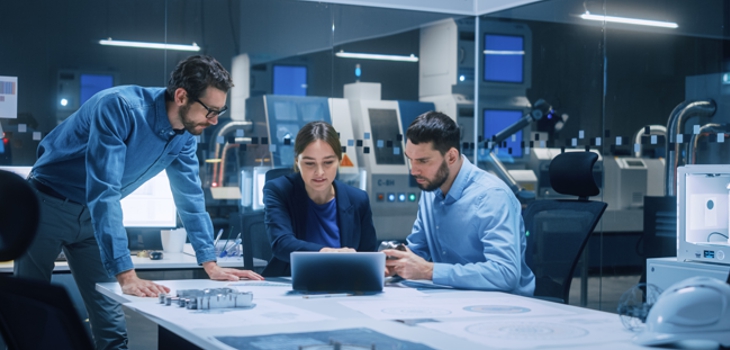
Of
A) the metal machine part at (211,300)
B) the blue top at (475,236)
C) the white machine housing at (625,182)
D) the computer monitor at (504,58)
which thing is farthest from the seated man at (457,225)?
the computer monitor at (504,58)

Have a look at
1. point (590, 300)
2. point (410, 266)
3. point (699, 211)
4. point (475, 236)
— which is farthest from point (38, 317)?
point (590, 300)

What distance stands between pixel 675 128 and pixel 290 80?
7.94ft

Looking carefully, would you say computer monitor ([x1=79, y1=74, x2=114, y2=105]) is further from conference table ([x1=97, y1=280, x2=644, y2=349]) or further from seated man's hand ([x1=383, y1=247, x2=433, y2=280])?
seated man's hand ([x1=383, y1=247, x2=433, y2=280])

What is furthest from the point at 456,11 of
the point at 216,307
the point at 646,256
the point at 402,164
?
the point at 216,307

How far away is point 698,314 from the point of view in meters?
1.37

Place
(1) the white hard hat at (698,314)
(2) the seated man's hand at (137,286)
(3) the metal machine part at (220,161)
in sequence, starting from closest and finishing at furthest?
1. (1) the white hard hat at (698,314)
2. (2) the seated man's hand at (137,286)
3. (3) the metal machine part at (220,161)

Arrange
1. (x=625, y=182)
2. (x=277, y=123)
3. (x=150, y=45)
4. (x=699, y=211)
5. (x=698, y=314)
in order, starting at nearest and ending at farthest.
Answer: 1. (x=698, y=314)
2. (x=699, y=211)
3. (x=625, y=182)
4. (x=150, y=45)
5. (x=277, y=123)

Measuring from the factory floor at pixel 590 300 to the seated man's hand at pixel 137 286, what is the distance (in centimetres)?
187

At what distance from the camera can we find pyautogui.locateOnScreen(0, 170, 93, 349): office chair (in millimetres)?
828

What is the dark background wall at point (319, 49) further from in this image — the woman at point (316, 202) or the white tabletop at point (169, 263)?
the woman at point (316, 202)

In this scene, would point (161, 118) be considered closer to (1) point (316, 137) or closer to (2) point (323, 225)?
(1) point (316, 137)

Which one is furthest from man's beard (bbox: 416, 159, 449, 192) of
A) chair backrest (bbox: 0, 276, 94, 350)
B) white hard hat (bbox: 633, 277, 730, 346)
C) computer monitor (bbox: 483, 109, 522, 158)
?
computer monitor (bbox: 483, 109, 522, 158)

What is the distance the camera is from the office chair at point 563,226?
288cm

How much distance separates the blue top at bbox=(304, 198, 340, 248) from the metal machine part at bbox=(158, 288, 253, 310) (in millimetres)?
963
